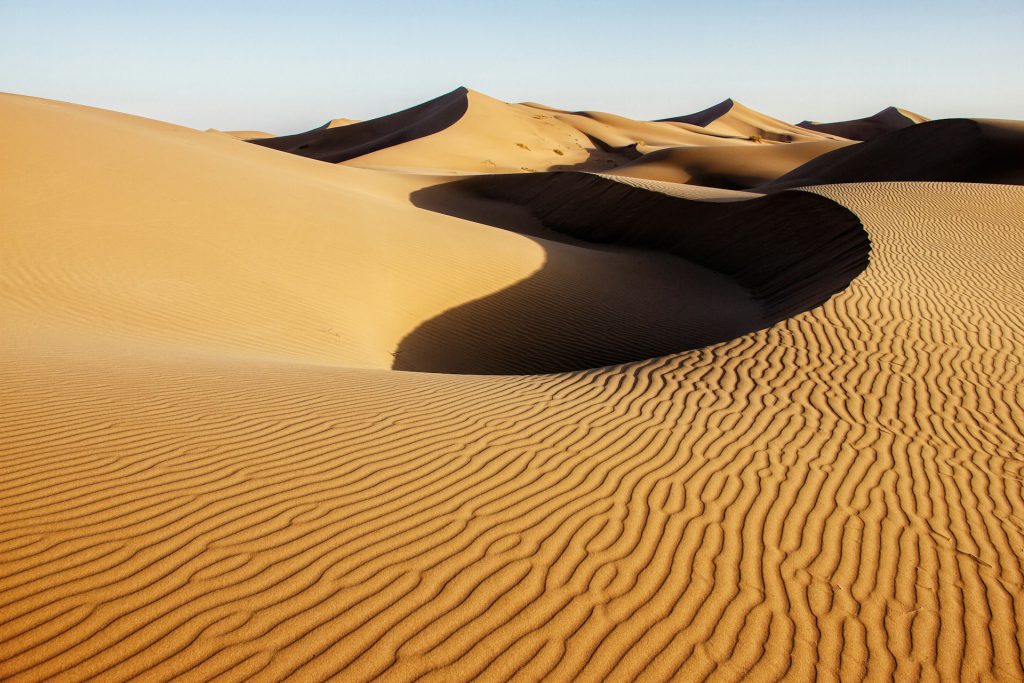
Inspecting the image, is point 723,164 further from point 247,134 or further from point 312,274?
point 247,134

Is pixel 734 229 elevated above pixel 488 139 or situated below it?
below

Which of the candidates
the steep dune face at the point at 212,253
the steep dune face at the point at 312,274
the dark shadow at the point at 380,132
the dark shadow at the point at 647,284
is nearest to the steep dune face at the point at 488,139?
the dark shadow at the point at 380,132

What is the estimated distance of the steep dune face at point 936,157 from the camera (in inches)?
1037

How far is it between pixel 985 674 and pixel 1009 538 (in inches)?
57.9

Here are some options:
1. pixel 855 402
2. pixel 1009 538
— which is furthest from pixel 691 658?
pixel 855 402

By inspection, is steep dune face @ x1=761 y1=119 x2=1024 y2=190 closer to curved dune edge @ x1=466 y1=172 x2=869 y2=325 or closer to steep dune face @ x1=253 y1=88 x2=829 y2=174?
curved dune edge @ x1=466 y1=172 x2=869 y2=325

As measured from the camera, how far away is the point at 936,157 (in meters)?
28.5

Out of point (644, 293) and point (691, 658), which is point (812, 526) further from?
point (644, 293)

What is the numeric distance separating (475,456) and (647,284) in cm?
1040

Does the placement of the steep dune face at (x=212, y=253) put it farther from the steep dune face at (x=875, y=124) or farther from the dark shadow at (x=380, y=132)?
the steep dune face at (x=875, y=124)

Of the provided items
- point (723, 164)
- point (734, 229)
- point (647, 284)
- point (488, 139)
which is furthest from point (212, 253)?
point (488, 139)

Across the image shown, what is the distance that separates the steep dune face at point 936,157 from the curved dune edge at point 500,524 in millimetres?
24017

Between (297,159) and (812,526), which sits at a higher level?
(297,159)

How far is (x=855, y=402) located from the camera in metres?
6.41
